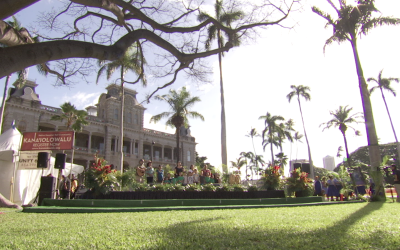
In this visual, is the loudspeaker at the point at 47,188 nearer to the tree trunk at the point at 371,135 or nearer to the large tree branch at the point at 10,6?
the large tree branch at the point at 10,6

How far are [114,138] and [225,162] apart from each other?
26.4 meters

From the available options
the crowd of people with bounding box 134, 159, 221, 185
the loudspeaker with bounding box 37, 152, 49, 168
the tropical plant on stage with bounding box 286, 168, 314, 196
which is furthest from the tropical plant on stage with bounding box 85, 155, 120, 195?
the tropical plant on stage with bounding box 286, 168, 314, 196

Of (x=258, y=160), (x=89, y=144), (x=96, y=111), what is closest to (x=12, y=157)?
(x=89, y=144)

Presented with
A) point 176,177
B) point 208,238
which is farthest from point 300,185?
point 208,238

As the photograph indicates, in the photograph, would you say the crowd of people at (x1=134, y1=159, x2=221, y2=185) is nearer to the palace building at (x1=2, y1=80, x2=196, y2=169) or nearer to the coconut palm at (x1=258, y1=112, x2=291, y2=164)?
the palace building at (x1=2, y1=80, x2=196, y2=169)

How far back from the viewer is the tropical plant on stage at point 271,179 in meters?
13.2

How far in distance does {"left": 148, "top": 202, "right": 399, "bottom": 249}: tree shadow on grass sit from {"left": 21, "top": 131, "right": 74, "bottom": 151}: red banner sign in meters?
9.34

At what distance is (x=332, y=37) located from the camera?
1498cm

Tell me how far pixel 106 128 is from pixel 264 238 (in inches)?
1541

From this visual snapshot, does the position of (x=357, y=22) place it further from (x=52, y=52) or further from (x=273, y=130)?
(x=273, y=130)

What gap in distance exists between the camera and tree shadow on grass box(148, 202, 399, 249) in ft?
9.70

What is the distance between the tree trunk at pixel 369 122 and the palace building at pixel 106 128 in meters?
23.2

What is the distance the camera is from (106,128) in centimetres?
3959

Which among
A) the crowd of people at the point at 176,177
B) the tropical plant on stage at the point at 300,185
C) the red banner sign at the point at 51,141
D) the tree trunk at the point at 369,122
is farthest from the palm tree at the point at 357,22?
the red banner sign at the point at 51,141
